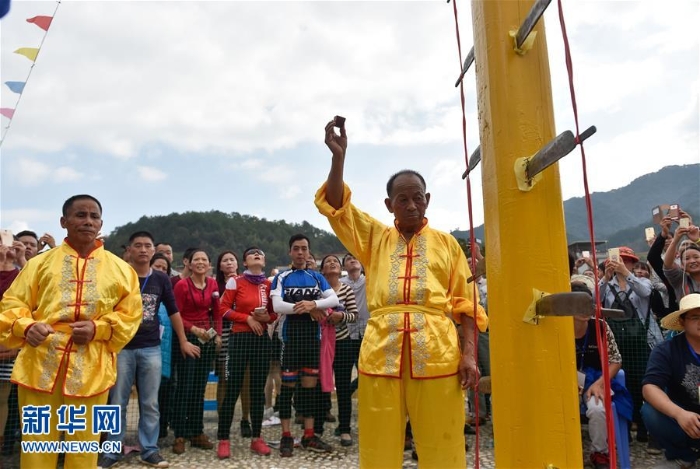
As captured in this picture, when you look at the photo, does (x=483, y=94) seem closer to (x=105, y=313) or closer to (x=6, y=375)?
(x=105, y=313)

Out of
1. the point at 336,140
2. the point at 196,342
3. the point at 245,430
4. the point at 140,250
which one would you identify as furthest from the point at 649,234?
the point at 140,250

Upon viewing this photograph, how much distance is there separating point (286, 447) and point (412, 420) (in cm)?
264

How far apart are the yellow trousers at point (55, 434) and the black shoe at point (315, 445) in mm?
2273

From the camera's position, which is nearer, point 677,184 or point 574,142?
point 574,142

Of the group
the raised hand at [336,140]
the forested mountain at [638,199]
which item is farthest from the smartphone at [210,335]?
the forested mountain at [638,199]

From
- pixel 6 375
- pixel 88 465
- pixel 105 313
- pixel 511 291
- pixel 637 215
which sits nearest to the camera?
pixel 511 291

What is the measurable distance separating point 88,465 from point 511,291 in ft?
8.90

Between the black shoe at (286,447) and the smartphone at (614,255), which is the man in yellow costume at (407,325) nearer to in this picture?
the black shoe at (286,447)

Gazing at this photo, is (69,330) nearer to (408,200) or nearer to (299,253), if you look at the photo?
Result: (408,200)

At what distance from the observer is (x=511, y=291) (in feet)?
4.86

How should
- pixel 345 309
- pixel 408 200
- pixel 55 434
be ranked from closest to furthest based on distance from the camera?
1. pixel 408 200
2. pixel 55 434
3. pixel 345 309

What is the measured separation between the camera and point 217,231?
5641 cm

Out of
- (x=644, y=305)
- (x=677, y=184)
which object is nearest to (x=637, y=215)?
(x=677, y=184)

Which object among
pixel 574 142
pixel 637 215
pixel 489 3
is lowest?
pixel 574 142
